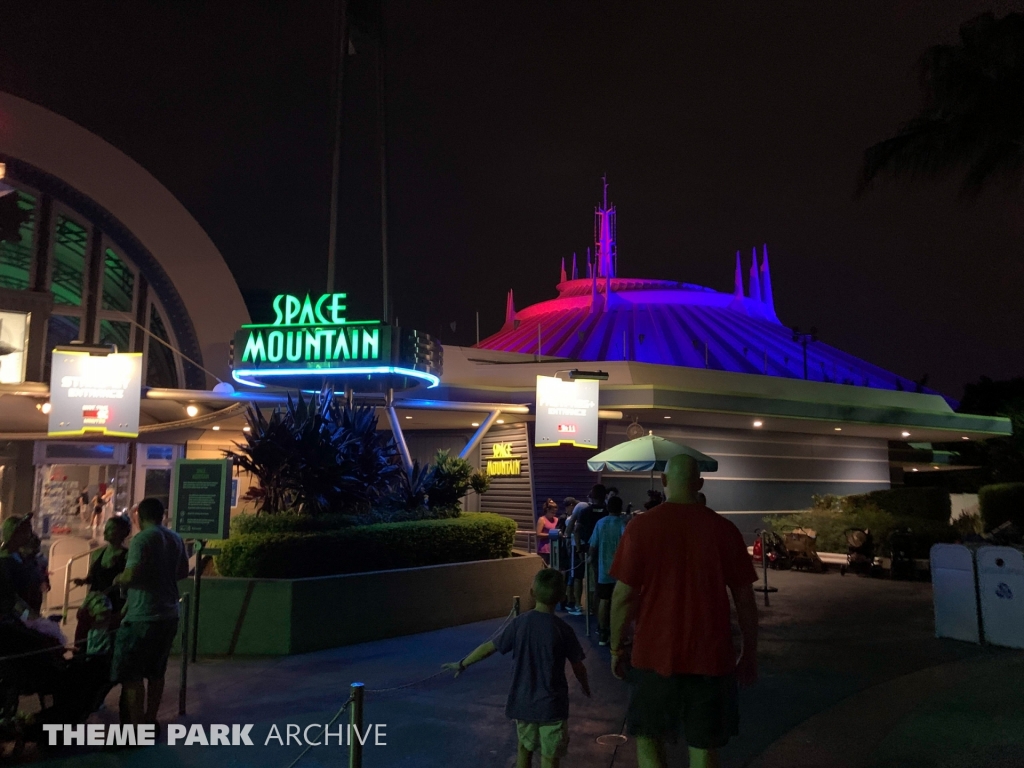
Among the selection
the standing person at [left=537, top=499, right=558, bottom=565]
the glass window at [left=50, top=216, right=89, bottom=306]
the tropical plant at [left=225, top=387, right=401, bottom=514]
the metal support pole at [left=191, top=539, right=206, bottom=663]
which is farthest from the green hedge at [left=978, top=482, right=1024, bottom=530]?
the glass window at [left=50, top=216, right=89, bottom=306]

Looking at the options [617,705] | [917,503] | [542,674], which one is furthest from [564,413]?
[542,674]

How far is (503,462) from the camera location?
842 inches

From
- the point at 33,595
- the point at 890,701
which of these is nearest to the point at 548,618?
the point at 890,701

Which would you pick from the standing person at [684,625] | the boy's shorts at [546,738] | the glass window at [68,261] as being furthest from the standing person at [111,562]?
the glass window at [68,261]

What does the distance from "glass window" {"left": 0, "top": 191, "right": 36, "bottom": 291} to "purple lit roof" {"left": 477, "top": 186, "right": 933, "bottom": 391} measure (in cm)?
1406

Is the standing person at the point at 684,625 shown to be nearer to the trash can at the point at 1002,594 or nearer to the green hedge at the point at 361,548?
the green hedge at the point at 361,548

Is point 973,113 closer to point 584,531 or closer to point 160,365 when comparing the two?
point 584,531

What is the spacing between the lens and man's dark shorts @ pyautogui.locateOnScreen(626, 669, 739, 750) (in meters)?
3.59

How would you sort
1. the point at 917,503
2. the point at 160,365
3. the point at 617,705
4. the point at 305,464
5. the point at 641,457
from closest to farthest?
the point at 617,705 < the point at 305,464 < the point at 641,457 < the point at 160,365 < the point at 917,503

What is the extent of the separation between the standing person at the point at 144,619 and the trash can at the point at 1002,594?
8.78 meters

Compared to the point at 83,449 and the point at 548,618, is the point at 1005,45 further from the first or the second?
the point at 83,449

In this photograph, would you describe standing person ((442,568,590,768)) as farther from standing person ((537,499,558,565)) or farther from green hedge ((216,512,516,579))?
standing person ((537,499,558,565))

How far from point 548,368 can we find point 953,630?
40.7 ft

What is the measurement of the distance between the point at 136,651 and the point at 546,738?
3.42 m
